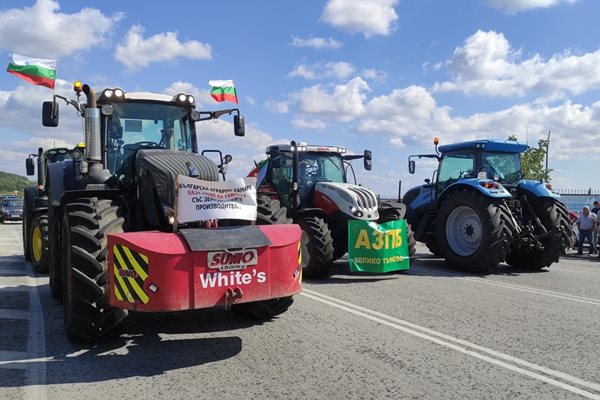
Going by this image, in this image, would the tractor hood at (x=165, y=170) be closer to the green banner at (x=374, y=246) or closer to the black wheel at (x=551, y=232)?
the green banner at (x=374, y=246)

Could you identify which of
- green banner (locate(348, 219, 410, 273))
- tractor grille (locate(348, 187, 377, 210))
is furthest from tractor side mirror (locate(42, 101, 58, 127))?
tractor grille (locate(348, 187, 377, 210))

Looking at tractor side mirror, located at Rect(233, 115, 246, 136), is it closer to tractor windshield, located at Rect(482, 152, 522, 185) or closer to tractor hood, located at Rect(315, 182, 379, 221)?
tractor hood, located at Rect(315, 182, 379, 221)

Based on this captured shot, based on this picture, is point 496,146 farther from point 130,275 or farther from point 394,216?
point 130,275

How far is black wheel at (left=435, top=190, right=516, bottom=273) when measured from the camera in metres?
9.95

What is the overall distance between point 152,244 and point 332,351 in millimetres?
2014

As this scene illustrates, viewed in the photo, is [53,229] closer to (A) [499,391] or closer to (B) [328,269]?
(B) [328,269]

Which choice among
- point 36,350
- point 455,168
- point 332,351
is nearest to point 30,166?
point 36,350

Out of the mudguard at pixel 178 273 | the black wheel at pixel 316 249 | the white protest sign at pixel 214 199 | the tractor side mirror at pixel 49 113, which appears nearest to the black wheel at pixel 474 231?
the black wheel at pixel 316 249

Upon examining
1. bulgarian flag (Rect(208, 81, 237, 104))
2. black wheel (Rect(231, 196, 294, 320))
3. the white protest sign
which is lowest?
black wheel (Rect(231, 196, 294, 320))

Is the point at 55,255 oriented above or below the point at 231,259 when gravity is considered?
below

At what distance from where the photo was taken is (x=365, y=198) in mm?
10008

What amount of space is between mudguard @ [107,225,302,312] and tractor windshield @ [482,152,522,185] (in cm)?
818

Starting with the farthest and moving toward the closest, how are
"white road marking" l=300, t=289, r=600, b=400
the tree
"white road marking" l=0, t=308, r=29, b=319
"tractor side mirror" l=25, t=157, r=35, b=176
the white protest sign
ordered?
the tree → "tractor side mirror" l=25, t=157, r=35, b=176 → "white road marking" l=0, t=308, r=29, b=319 → the white protest sign → "white road marking" l=300, t=289, r=600, b=400

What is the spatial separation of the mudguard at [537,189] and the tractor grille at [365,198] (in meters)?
3.49
